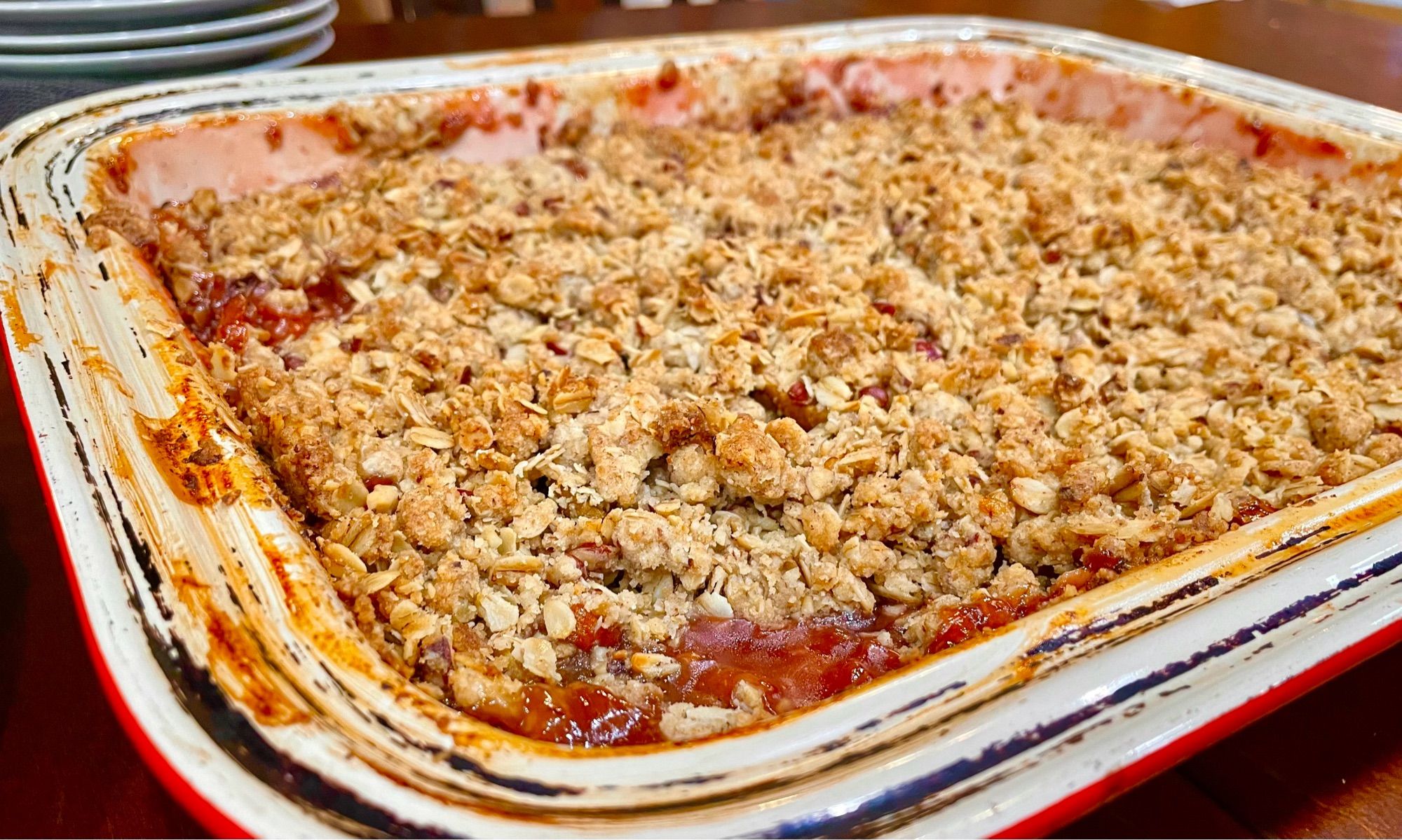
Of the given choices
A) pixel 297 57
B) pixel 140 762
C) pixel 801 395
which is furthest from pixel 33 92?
pixel 801 395

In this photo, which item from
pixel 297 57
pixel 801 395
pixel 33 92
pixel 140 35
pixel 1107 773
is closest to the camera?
pixel 1107 773

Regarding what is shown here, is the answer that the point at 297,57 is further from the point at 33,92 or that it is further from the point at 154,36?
the point at 33,92

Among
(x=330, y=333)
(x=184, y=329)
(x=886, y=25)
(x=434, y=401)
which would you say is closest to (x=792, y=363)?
(x=434, y=401)

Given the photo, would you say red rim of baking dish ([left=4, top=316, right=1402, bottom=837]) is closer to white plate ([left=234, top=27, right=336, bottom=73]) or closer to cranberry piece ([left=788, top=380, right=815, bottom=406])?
cranberry piece ([left=788, top=380, right=815, bottom=406])

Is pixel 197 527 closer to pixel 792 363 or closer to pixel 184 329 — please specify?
pixel 184 329

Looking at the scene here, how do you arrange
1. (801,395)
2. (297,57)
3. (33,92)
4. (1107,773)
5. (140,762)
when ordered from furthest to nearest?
(297,57) → (33,92) → (801,395) → (140,762) → (1107,773)

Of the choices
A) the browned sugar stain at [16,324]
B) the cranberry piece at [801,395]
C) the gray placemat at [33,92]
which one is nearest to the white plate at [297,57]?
the gray placemat at [33,92]
